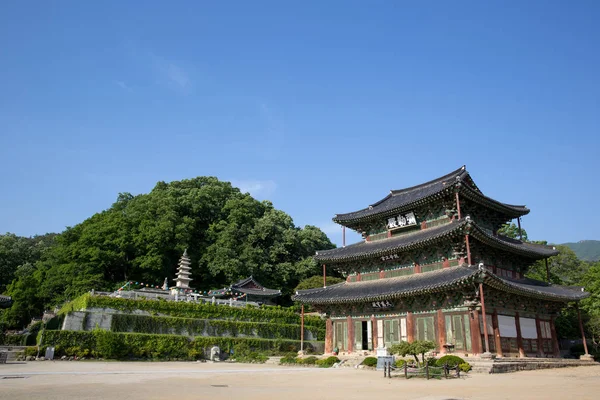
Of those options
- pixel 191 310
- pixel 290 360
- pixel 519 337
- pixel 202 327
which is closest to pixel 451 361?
pixel 519 337

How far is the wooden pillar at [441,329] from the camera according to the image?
27.8m

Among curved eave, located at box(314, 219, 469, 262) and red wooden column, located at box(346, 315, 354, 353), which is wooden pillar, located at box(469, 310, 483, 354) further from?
red wooden column, located at box(346, 315, 354, 353)

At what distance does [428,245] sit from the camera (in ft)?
102

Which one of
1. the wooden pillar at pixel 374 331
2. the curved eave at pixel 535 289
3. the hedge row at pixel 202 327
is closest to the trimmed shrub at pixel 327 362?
the wooden pillar at pixel 374 331

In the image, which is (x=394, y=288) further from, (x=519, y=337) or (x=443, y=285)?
(x=519, y=337)

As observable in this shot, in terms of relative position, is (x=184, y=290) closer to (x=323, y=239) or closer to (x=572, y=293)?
(x=323, y=239)

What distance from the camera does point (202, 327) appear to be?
41812 mm

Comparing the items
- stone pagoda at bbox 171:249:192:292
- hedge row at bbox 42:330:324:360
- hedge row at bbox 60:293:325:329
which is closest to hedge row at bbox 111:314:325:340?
hedge row at bbox 60:293:325:329

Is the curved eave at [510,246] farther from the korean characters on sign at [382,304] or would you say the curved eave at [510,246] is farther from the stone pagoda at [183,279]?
the stone pagoda at [183,279]

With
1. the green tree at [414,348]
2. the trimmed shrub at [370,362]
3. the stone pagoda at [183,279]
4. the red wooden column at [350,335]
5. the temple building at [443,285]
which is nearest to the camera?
the green tree at [414,348]

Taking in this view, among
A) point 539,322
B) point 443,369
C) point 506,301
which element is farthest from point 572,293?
point 443,369

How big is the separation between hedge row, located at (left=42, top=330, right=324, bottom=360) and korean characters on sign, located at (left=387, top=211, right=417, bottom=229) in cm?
1791

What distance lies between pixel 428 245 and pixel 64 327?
29.2 m

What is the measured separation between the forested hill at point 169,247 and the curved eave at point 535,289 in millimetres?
35826
